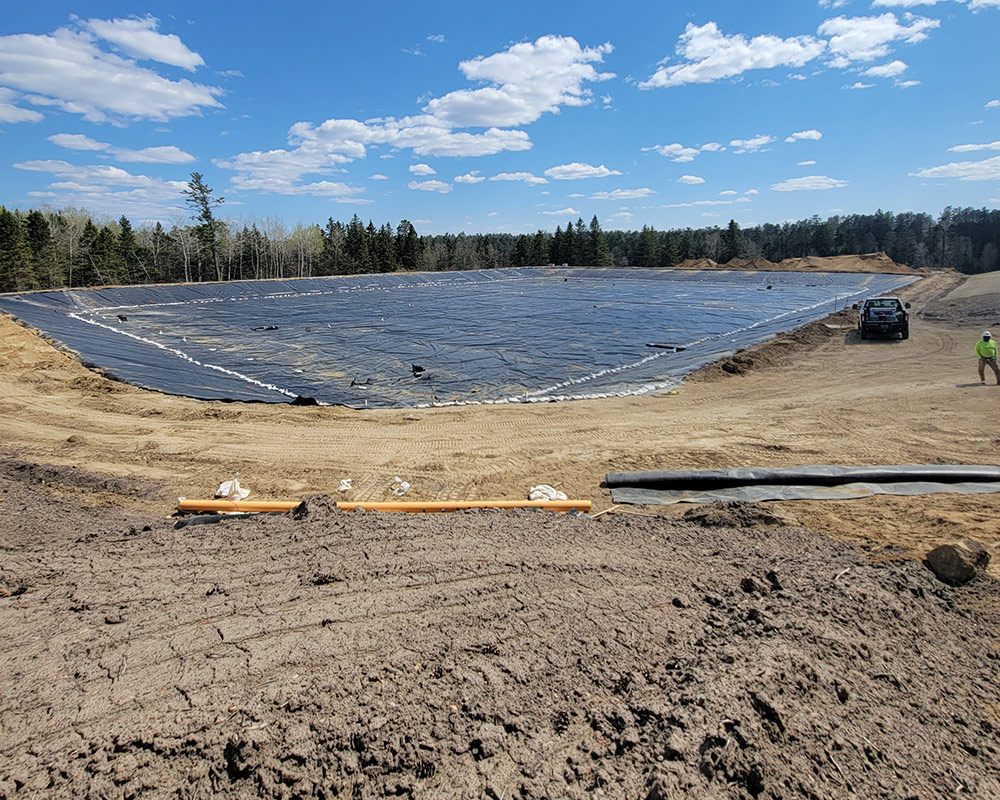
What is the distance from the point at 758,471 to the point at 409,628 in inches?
238

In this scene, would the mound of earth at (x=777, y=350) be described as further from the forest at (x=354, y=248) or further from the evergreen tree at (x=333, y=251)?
the evergreen tree at (x=333, y=251)

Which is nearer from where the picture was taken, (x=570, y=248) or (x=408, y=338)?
(x=408, y=338)

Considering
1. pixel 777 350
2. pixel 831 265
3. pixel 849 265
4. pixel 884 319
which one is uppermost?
pixel 831 265

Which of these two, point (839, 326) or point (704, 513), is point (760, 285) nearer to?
point (839, 326)

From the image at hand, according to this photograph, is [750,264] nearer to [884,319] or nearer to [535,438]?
[884,319]

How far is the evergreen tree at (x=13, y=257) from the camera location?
3972 centimetres

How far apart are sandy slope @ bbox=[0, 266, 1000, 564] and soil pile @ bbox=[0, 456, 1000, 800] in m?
2.30

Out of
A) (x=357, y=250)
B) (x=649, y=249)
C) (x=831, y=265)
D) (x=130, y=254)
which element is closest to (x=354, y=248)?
(x=357, y=250)

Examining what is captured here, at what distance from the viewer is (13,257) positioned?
132ft

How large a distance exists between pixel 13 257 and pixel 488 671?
5463cm

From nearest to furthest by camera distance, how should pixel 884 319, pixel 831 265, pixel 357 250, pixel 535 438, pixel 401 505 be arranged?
pixel 401 505 → pixel 535 438 → pixel 884 319 → pixel 831 265 → pixel 357 250

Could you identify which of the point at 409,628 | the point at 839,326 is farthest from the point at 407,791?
the point at 839,326

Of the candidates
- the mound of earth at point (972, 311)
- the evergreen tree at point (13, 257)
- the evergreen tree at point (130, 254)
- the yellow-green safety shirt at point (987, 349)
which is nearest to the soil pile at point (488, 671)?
the yellow-green safety shirt at point (987, 349)

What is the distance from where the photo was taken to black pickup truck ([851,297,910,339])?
63.4ft
